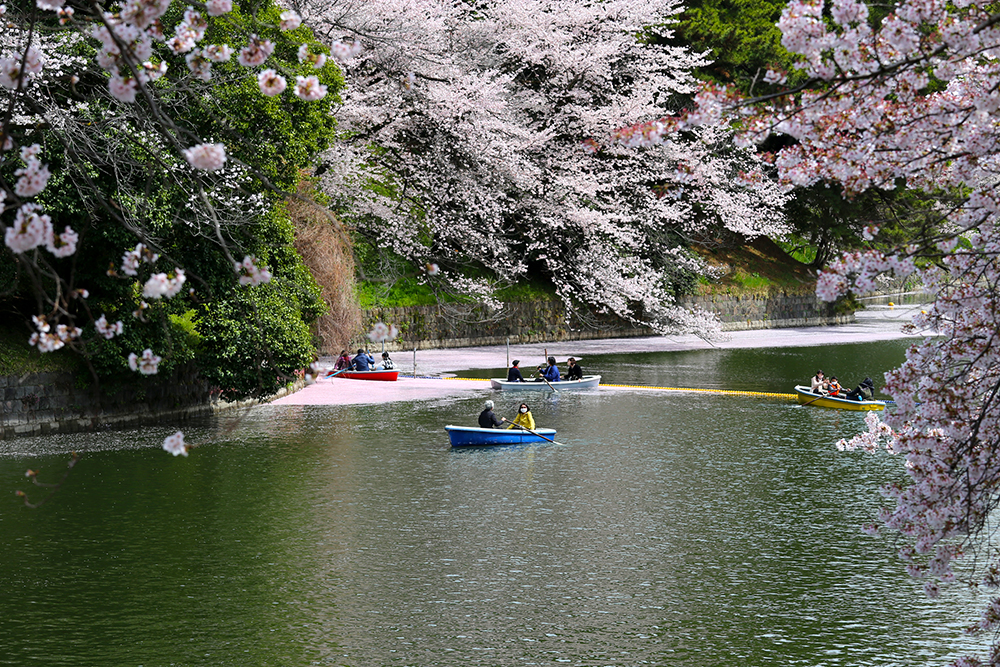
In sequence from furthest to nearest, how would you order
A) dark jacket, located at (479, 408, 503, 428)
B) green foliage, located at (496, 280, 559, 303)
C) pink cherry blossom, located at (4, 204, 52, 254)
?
green foliage, located at (496, 280, 559, 303)
dark jacket, located at (479, 408, 503, 428)
pink cherry blossom, located at (4, 204, 52, 254)

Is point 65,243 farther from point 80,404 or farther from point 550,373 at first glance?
point 550,373

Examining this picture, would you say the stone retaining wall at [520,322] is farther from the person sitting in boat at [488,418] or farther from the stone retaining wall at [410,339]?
the person sitting in boat at [488,418]

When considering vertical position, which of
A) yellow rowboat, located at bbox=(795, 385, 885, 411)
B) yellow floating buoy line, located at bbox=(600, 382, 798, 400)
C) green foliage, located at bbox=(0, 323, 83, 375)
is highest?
green foliage, located at bbox=(0, 323, 83, 375)

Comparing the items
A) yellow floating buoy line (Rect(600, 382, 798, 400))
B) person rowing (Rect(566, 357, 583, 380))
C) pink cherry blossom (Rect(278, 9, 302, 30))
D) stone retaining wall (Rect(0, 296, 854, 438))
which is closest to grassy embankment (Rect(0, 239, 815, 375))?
stone retaining wall (Rect(0, 296, 854, 438))

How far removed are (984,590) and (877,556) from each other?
5.76 ft

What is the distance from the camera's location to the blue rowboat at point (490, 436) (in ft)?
74.0

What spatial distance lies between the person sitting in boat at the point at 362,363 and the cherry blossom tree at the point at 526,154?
7.16 m

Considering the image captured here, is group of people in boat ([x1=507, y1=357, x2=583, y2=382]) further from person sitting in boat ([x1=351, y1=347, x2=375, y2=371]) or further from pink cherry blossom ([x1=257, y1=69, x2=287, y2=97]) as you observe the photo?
pink cherry blossom ([x1=257, y1=69, x2=287, y2=97])

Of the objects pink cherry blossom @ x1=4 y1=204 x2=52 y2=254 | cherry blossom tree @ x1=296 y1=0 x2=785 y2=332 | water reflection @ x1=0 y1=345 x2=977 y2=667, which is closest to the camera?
pink cherry blossom @ x1=4 y1=204 x2=52 y2=254

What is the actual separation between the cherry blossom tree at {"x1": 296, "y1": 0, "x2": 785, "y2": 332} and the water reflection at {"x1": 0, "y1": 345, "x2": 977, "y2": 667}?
17.1 meters

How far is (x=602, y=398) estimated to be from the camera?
1197 inches

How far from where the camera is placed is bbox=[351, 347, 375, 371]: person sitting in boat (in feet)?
109

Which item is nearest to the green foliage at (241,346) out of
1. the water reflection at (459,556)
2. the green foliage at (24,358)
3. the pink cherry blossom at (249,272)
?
the water reflection at (459,556)

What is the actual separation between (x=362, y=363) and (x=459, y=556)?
19.0 m
